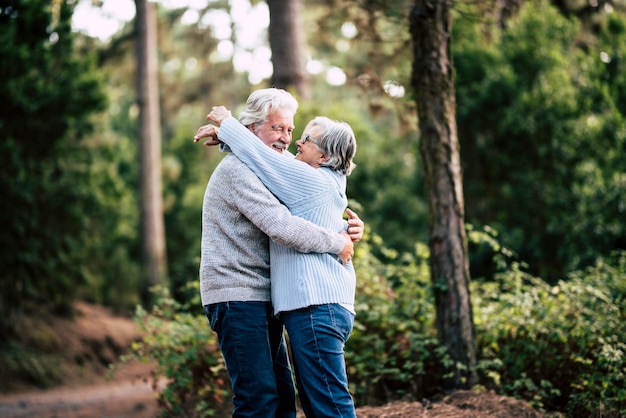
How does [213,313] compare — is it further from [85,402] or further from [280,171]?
[85,402]

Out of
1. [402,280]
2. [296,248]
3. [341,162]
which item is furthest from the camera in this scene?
[402,280]

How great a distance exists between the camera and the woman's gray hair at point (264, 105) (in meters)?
3.72

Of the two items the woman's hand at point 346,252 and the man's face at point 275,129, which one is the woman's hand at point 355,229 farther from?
the man's face at point 275,129

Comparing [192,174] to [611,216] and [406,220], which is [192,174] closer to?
[406,220]

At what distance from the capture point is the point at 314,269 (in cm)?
354

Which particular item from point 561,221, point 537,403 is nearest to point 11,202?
point 561,221

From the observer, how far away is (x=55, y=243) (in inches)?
489

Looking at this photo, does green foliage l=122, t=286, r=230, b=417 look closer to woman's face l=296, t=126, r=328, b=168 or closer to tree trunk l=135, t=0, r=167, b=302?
woman's face l=296, t=126, r=328, b=168

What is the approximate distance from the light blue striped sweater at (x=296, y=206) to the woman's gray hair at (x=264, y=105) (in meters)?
0.13

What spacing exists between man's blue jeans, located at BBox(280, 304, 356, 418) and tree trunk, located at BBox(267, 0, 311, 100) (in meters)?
7.26

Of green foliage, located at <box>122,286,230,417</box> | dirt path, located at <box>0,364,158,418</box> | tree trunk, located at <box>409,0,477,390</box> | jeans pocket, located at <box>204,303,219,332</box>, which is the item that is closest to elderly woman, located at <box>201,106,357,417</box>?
jeans pocket, located at <box>204,303,219,332</box>

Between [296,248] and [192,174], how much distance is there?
62.5 feet

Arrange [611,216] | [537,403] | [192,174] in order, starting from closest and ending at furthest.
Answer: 1. [537,403]
2. [611,216]
3. [192,174]

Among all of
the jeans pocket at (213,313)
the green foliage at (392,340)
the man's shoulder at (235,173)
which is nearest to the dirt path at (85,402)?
the green foliage at (392,340)
